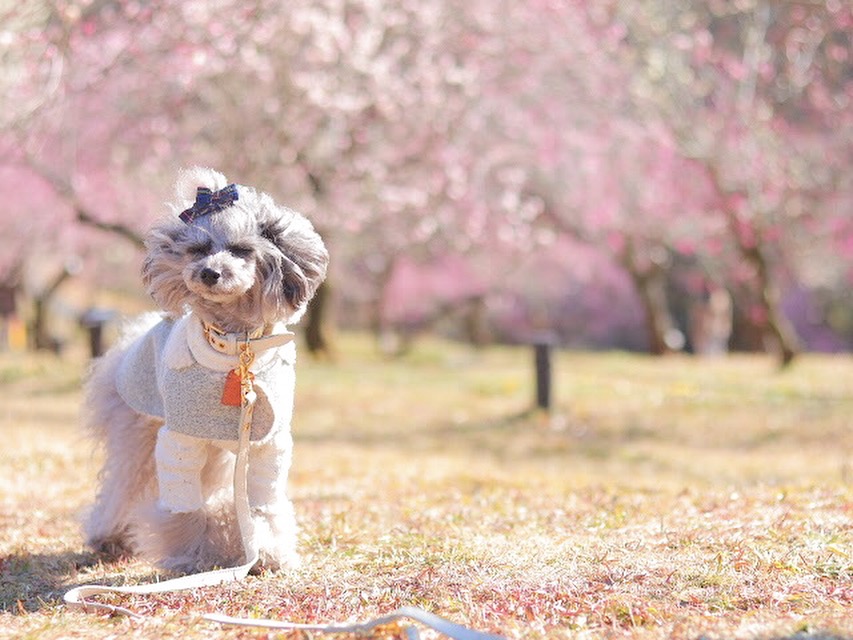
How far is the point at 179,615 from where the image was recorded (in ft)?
10.3

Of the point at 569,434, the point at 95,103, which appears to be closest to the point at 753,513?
the point at 569,434

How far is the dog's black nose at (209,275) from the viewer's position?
3254mm

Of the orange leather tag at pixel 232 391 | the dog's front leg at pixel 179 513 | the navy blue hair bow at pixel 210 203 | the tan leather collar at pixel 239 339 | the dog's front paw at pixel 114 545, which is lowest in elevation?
the dog's front paw at pixel 114 545

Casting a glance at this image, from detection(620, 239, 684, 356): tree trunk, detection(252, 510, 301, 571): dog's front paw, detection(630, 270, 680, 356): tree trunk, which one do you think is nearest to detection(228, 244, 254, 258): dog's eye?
detection(252, 510, 301, 571): dog's front paw

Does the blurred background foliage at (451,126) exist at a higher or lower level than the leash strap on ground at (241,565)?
higher

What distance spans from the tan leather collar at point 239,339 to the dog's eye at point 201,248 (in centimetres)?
23

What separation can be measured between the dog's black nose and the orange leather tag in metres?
0.37

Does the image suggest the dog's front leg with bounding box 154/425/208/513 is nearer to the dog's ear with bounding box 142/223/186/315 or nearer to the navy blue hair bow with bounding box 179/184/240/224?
the dog's ear with bounding box 142/223/186/315

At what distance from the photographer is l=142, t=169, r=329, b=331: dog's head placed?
133 inches

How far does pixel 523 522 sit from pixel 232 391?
5.46 feet

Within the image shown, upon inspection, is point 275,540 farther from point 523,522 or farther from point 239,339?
point 523,522

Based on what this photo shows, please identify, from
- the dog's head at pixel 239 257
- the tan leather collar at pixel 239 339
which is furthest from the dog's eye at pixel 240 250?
the tan leather collar at pixel 239 339

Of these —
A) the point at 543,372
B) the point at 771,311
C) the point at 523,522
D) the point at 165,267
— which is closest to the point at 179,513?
the point at 165,267

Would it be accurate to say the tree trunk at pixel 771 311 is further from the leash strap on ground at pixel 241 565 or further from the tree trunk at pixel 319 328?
the leash strap on ground at pixel 241 565
